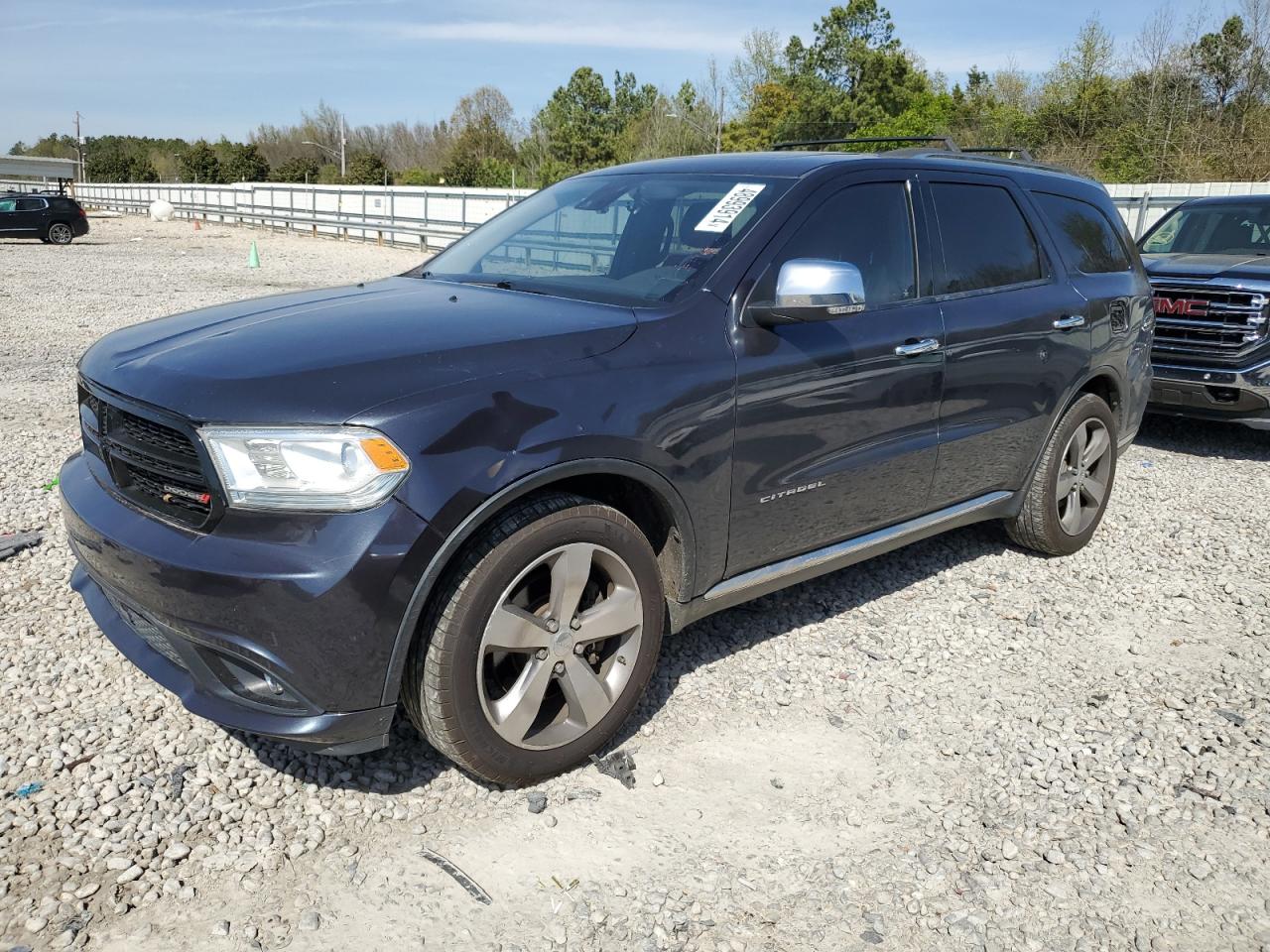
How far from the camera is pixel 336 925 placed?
2592 millimetres

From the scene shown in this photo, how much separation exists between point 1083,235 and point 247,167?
255 ft

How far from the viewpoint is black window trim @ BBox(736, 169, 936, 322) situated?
3531 millimetres

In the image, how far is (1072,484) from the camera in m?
5.28

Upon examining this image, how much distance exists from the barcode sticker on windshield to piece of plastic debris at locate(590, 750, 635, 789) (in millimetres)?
1841

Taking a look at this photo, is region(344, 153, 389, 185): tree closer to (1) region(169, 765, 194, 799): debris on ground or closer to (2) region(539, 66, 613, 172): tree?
(2) region(539, 66, 613, 172): tree

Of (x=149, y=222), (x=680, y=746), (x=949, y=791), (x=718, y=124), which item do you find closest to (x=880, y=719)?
(x=949, y=791)

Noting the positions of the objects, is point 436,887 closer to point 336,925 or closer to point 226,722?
point 336,925

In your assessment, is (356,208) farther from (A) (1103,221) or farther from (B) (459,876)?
(B) (459,876)

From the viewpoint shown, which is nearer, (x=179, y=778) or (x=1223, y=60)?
(x=179, y=778)

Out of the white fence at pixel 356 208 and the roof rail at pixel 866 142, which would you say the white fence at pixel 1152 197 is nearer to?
the white fence at pixel 356 208

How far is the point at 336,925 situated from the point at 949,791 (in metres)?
1.86

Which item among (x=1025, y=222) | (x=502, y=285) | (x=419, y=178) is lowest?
(x=502, y=285)

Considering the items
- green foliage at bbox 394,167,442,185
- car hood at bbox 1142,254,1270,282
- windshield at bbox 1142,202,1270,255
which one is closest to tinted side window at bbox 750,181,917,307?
car hood at bbox 1142,254,1270,282

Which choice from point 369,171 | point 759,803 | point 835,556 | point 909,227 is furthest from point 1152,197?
point 369,171
